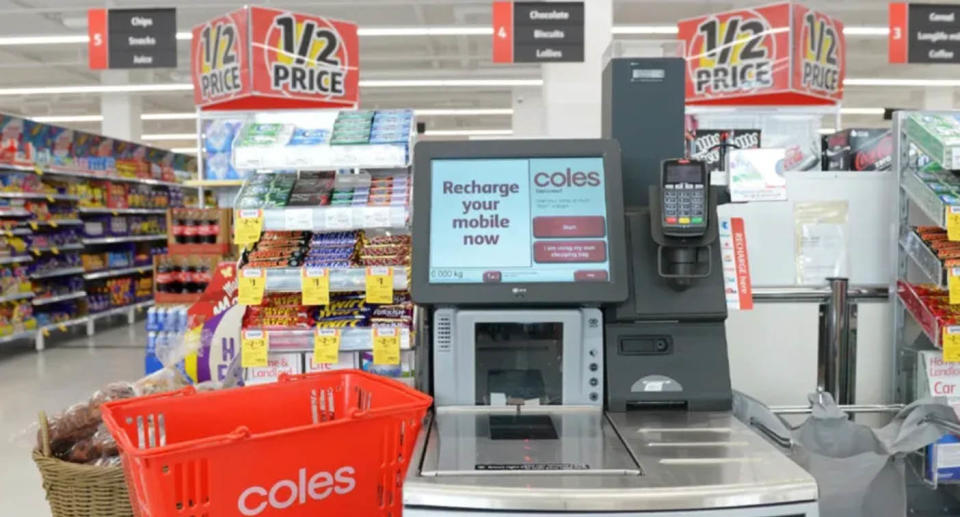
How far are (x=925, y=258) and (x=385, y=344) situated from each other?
1903mm

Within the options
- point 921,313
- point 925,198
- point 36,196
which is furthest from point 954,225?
point 36,196

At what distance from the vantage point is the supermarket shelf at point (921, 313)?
2.41m

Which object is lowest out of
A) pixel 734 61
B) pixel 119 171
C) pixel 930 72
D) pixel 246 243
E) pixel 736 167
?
pixel 246 243

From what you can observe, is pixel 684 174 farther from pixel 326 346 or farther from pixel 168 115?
pixel 168 115

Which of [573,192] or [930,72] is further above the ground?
[930,72]

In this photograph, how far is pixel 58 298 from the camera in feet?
29.2

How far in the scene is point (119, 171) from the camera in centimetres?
1050

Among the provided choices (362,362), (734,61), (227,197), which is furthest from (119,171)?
(362,362)

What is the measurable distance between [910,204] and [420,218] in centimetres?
184

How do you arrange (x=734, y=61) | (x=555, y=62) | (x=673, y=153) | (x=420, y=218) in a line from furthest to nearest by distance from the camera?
(x=555, y=62) < (x=734, y=61) < (x=673, y=153) < (x=420, y=218)

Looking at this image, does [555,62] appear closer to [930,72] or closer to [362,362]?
[362,362]

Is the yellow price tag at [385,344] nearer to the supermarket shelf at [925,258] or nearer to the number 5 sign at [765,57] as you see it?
the supermarket shelf at [925,258]

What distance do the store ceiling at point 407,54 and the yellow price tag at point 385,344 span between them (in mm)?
7864

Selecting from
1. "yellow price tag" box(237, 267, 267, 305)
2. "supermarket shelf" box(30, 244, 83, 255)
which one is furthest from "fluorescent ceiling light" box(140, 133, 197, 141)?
"yellow price tag" box(237, 267, 267, 305)
